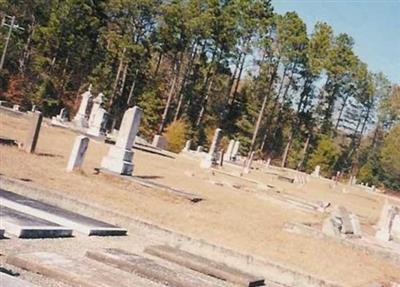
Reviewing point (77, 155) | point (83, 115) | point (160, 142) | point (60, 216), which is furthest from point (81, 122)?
point (60, 216)

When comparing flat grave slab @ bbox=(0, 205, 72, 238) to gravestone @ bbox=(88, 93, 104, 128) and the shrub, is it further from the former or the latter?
the shrub

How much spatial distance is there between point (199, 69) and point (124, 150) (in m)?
38.1

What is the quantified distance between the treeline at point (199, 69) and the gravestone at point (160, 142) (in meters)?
1.72

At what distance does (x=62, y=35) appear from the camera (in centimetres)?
4569

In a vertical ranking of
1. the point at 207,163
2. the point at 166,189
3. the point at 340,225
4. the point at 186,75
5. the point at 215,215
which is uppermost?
the point at 186,75

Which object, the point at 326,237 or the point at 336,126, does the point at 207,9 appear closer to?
the point at 336,126

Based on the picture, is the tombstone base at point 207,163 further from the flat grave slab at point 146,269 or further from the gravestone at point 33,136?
the flat grave slab at point 146,269

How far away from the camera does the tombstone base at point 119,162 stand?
661 inches

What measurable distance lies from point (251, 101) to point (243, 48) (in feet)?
23.9

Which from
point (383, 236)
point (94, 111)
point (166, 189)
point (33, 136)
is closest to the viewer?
point (166, 189)

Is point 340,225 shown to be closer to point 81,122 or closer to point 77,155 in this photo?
point 77,155

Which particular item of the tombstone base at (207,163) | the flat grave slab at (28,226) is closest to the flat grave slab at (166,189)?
the flat grave slab at (28,226)

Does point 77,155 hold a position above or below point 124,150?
below

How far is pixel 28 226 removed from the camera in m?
7.89
